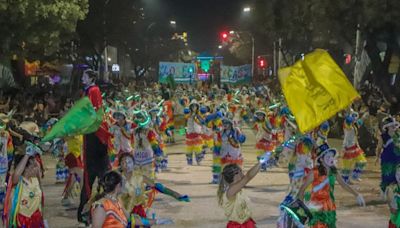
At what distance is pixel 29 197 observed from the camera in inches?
281

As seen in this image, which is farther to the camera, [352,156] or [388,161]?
[352,156]

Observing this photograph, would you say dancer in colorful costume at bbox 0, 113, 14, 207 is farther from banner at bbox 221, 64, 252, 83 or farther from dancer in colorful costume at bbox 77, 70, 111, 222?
banner at bbox 221, 64, 252, 83

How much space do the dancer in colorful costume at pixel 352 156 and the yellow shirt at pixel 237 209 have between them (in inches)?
316

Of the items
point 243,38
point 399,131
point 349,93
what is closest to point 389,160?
point 399,131

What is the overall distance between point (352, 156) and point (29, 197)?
8.86 meters

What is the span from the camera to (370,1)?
20703 millimetres

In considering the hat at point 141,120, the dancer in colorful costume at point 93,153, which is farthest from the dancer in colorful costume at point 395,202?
the hat at point 141,120

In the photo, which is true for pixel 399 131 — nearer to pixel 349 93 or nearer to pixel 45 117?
pixel 349 93

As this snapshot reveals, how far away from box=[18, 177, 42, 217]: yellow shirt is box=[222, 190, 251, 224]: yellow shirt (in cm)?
229

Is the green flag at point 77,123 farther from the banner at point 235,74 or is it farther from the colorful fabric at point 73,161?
the banner at point 235,74

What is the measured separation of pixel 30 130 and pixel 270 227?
13.1 ft

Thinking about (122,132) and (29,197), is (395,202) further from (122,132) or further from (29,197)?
(122,132)

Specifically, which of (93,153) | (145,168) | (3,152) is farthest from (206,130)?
(93,153)

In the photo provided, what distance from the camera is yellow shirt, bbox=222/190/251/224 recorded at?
644 centimetres
